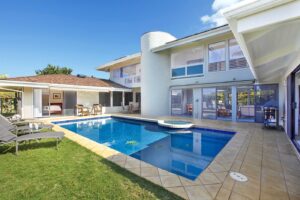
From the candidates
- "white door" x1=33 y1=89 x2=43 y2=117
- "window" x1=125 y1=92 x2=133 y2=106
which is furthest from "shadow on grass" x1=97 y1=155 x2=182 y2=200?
"window" x1=125 y1=92 x2=133 y2=106

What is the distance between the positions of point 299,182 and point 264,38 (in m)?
4.32

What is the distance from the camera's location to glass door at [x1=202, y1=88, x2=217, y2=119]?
17.6 metres

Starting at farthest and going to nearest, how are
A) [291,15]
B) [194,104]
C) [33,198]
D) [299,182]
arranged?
[194,104] → [299,182] → [33,198] → [291,15]

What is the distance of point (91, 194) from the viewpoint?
4.09 meters

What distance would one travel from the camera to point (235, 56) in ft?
53.5

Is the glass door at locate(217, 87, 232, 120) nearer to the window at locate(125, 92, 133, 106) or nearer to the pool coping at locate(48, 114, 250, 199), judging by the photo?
the pool coping at locate(48, 114, 250, 199)

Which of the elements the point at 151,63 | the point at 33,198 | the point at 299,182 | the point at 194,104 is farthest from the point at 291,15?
the point at 151,63

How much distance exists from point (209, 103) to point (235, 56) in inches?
216

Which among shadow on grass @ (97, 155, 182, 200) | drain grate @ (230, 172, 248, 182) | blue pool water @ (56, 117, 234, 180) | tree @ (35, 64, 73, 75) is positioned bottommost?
blue pool water @ (56, 117, 234, 180)

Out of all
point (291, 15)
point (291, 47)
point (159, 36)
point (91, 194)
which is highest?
point (159, 36)

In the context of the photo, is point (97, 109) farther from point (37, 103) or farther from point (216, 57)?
point (216, 57)

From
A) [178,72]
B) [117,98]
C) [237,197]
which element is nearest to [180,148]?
[237,197]

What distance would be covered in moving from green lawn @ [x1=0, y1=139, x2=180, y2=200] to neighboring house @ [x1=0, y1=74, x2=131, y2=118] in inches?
485

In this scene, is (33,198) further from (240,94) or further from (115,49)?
(115,49)
